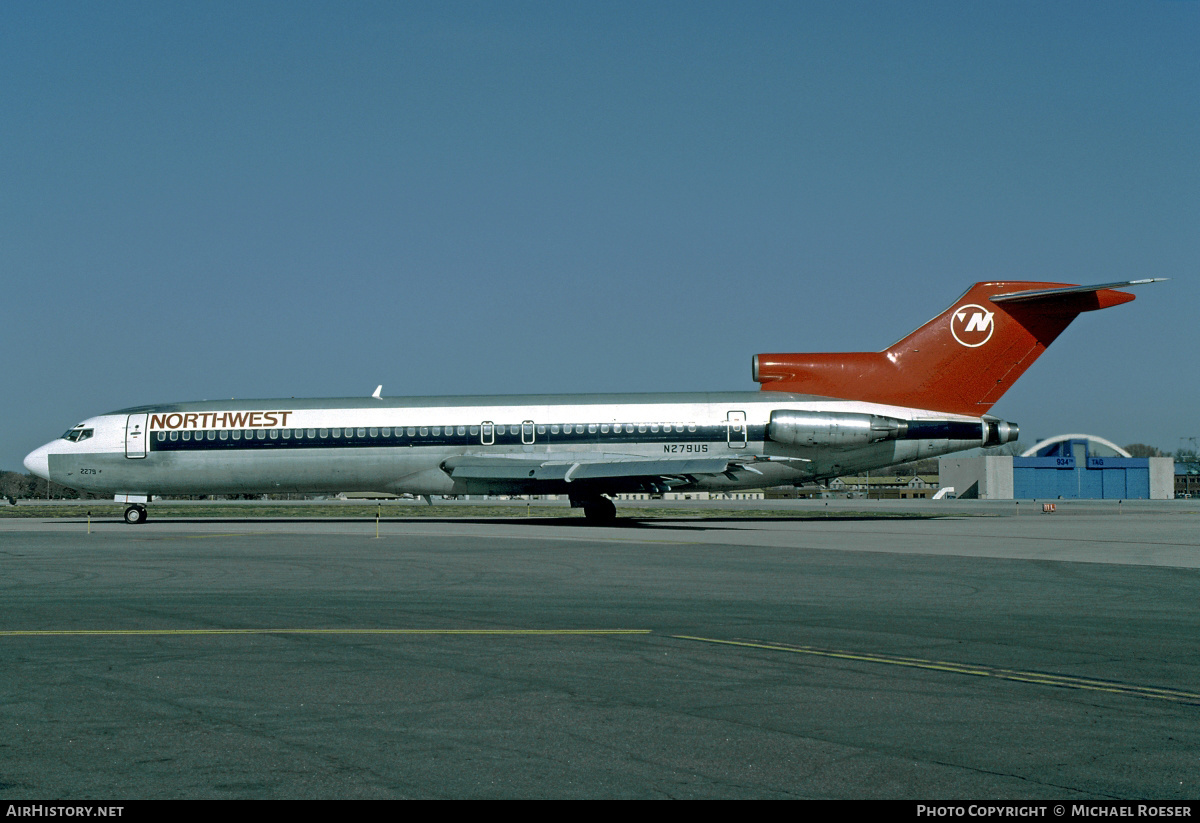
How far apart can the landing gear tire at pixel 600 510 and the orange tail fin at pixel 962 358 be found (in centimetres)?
711

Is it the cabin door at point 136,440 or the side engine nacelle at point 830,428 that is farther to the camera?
the cabin door at point 136,440

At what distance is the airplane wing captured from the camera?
28.8 m

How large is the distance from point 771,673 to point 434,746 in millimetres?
3165

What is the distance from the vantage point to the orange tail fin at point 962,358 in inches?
1243

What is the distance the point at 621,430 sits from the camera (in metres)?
32.0

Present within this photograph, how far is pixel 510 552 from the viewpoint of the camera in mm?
20062

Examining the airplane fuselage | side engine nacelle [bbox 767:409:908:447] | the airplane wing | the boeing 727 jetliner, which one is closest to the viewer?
the airplane wing

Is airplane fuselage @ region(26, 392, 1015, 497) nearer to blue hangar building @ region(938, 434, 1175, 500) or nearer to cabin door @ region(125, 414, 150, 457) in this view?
cabin door @ region(125, 414, 150, 457)

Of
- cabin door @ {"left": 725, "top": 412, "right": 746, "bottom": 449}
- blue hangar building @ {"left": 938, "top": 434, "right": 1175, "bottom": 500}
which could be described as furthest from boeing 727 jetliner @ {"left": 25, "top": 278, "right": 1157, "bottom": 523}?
blue hangar building @ {"left": 938, "top": 434, "right": 1175, "bottom": 500}

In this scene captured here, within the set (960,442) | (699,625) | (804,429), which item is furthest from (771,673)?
(960,442)

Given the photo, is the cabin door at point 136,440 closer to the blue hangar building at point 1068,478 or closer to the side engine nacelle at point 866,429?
the side engine nacelle at point 866,429

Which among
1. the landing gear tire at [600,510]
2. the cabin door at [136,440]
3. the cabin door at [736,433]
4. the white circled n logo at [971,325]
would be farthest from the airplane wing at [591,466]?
the cabin door at [136,440]

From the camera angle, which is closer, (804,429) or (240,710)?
(240,710)
